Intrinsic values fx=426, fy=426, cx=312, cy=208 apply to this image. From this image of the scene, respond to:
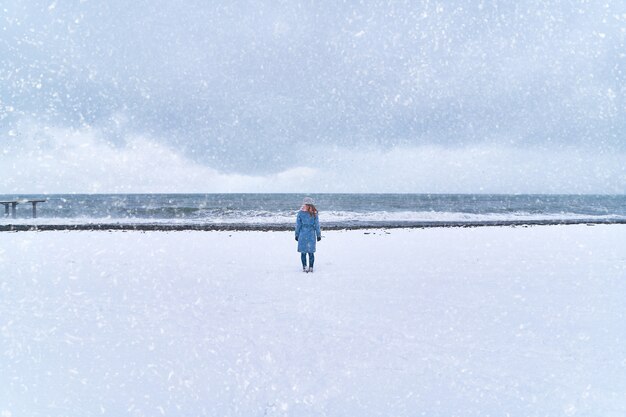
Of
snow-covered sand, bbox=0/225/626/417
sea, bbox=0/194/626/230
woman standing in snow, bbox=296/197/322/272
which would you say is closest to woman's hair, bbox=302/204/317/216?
woman standing in snow, bbox=296/197/322/272

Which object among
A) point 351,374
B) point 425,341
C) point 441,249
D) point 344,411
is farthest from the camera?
point 441,249

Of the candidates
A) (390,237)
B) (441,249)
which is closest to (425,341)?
(441,249)

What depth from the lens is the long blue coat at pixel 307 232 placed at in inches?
407

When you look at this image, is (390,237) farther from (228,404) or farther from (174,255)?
(228,404)

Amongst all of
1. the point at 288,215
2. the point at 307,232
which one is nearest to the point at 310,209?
the point at 307,232

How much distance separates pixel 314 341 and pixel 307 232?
215 inches

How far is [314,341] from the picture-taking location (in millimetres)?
5008

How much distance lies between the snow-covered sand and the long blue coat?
2.35 feet

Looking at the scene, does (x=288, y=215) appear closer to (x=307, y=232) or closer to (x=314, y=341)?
(x=307, y=232)

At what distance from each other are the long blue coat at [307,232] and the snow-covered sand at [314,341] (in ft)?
2.35

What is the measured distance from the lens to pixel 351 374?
4.11 metres

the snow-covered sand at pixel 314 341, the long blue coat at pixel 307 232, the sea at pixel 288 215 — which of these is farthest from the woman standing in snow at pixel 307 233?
the sea at pixel 288 215

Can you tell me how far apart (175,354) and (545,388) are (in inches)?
145

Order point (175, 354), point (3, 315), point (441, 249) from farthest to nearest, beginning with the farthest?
1. point (441, 249)
2. point (3, 315)
3. point (175, 354)
